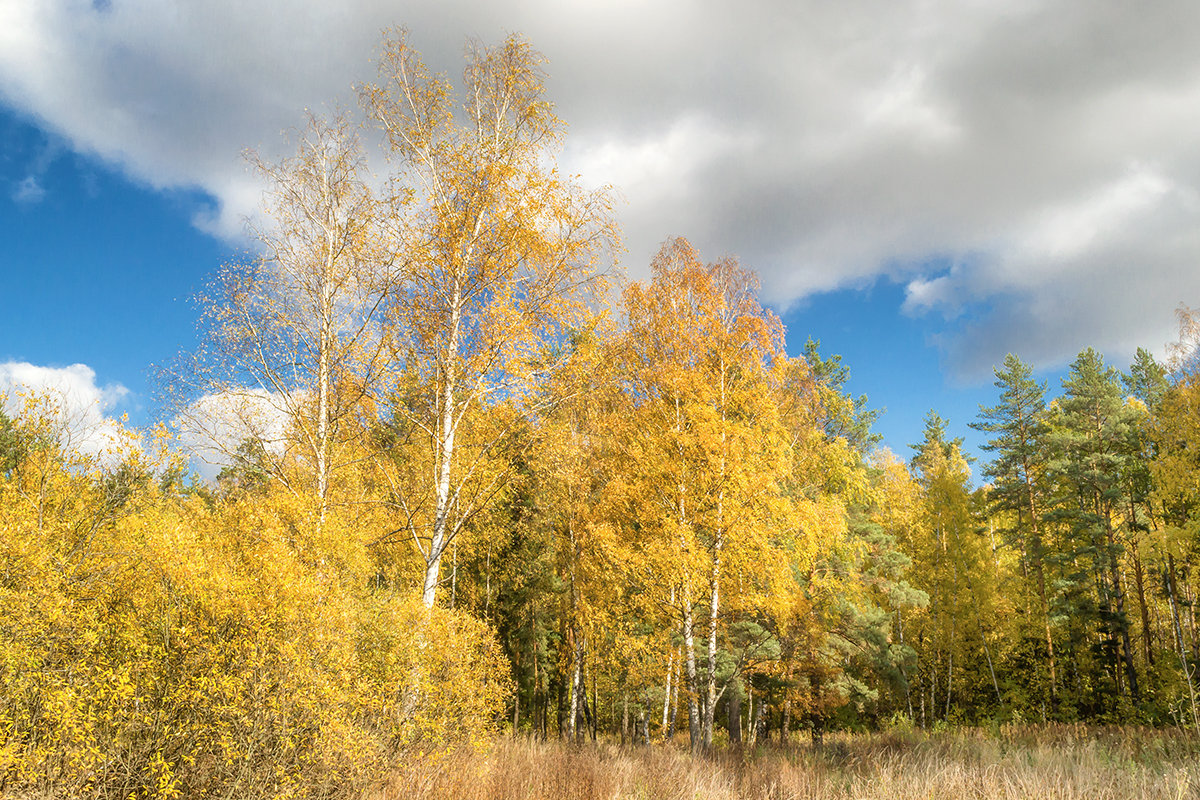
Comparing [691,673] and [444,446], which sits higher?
[444,446]

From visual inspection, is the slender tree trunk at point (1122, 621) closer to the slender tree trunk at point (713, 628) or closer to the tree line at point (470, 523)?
the tree line at point (470, 523)

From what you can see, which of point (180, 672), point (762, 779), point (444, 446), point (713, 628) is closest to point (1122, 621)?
point (713, 628)

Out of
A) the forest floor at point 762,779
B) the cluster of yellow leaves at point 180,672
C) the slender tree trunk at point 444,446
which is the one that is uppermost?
the slender tree trunk at point 444,446

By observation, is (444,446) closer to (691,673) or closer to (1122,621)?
(691,673)

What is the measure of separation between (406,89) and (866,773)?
458 inches

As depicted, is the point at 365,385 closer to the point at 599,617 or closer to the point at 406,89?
the point at 406,89

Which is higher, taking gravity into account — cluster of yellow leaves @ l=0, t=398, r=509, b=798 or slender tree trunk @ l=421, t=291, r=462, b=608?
slender tree trunk @ l=421, t=291, r=462, b=608

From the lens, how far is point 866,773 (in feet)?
24.1

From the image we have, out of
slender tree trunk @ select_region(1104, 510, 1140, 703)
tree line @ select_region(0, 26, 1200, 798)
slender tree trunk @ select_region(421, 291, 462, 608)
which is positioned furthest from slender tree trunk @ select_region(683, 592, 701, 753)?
slender tree trunk @ select_region(1104, 510, 1140, 703)

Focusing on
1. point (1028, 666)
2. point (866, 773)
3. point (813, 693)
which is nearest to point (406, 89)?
point (866, 773)

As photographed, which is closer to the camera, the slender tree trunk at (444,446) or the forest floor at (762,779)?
the forest floor at (762,779)

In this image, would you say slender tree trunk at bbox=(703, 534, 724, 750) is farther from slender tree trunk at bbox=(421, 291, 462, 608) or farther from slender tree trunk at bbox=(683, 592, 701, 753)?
slender tree trunk at bbox=(421, 291, 462, 608)

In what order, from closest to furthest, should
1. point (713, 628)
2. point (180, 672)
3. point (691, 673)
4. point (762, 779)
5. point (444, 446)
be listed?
1. point (180, 672)
2. point (762, 779)
3. point (444, 446)
4. point (713, 628)
5. point (691, 673)

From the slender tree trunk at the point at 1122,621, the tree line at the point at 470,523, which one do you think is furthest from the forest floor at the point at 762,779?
the slender tree trunk at the point at 1122,621
